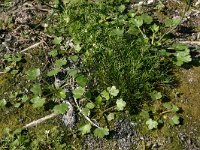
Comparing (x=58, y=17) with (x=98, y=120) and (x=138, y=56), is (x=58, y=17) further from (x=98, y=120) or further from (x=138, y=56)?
(x=98, y=120)

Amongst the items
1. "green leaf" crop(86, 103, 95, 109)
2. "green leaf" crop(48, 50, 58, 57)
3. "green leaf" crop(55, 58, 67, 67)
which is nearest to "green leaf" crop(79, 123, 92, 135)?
"green leaf" crop(86, 103, 95, 109)

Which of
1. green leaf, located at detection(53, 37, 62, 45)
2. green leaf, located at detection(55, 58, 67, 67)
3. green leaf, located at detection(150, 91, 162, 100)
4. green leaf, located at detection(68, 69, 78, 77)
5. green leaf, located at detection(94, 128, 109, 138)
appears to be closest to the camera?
green leaf, located at detection(94, 128, 109, 138)

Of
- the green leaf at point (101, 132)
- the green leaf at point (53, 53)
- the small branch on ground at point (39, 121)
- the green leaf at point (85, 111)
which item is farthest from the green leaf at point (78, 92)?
the green leaf at point (53, 53)

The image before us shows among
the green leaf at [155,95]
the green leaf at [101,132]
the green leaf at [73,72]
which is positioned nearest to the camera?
the green leaf at [101,132]

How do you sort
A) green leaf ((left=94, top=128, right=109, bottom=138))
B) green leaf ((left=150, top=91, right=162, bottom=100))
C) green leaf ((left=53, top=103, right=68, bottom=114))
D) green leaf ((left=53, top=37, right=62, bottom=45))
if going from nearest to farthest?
green leaf ((left=94, top=128, right=109, bottom=138)), green leaf ((left=53, top=103, right=68, bottom=114)), green leaf ((left=150, top=91, right=162, bottom=100)), green leaf ((left=53, top=37, right=62, bottom=45))

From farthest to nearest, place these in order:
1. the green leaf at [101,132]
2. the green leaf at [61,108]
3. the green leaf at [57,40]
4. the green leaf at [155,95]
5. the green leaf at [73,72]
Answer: the green leaf at [57,40]
the green leaf at [73,72]
the green leaf at [155,95]
the green leaf at [61,108]
the green leaf at [101,132]

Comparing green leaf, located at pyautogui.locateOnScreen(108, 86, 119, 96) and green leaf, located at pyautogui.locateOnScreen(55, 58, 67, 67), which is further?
green leaf, located at pyautogui.locateOnScreen(55, 58, 67, 67)

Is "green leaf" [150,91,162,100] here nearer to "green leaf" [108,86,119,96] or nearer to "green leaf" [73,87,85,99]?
"green leaf" [108,86,119,96]

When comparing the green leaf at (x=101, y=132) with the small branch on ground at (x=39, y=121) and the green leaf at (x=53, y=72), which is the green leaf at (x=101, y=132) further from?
the green leaf at (x=53, y=72)
